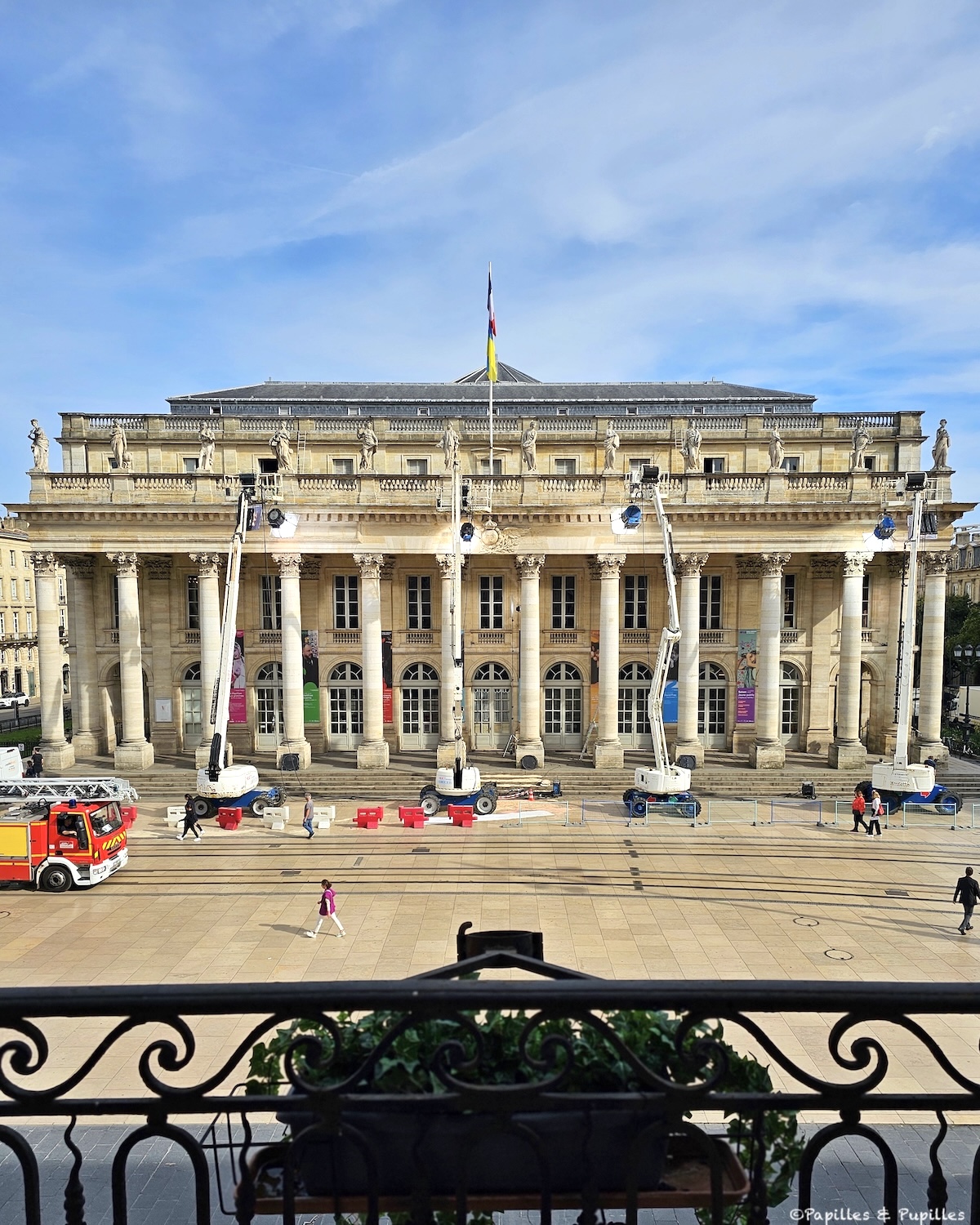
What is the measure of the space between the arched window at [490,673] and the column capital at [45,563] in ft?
64.3

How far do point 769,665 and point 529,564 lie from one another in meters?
11.7

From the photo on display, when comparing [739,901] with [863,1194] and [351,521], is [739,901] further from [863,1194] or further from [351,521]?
[351,521]

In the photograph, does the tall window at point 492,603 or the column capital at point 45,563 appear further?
the tall window at point 492,603

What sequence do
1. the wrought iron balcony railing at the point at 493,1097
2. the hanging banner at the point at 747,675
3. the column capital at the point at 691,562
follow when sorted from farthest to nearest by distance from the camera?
the hanging banner at the point at 747,675
the column capital at the point at 691,562
the wrought iron balcony railing at the point at 493,1097

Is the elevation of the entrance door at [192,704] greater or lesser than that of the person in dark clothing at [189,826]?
greater

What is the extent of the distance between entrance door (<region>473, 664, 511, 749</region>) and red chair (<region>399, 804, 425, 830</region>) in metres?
9.85

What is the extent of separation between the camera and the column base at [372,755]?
115 ft

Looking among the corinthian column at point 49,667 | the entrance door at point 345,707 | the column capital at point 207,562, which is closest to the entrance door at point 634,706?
the entrance door at point 345,707

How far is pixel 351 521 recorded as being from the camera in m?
34.7

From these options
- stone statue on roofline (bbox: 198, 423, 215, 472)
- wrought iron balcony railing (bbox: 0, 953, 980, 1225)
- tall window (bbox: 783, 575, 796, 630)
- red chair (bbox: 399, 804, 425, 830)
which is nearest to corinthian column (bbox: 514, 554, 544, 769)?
red chair (bbox: 399, 804, 425, 830)

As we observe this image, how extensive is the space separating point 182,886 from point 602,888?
38.6 feet

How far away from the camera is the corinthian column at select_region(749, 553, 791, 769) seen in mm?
35062

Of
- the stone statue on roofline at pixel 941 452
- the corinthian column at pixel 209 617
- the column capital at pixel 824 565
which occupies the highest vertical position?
the stone statue on roofline at pixel 941 452

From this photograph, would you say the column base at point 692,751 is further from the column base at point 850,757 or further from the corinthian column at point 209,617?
the corinthian column at point 209,617
